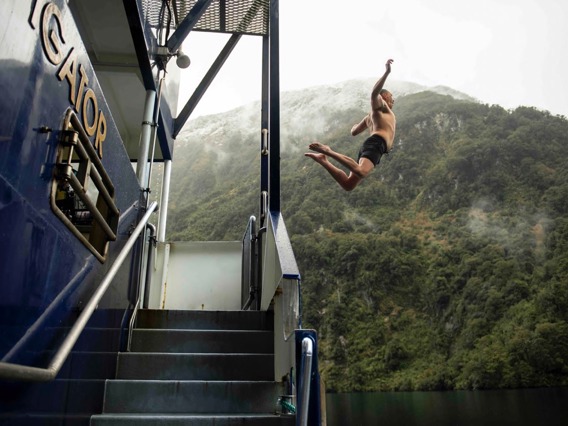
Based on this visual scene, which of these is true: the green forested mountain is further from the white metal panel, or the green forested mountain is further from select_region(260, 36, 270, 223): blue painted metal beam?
select_region(260, 36, 270, 223): blue painted metal beam

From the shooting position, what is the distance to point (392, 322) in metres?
52.6

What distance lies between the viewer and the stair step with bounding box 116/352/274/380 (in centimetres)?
312

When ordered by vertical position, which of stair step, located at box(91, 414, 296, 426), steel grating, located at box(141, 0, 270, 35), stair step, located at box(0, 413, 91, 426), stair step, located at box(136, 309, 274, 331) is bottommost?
stair step, located at box(91, 414, 296, 426)

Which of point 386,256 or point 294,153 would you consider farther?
point 294,153

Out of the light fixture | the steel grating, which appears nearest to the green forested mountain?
the steel grating

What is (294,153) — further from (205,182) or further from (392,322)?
(392,322)

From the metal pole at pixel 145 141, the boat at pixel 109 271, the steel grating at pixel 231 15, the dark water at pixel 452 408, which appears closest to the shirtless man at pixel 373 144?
the boat at pixel 109 271

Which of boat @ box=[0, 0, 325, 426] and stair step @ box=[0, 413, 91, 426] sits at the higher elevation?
boat @ box=[0, 0, 325, 426]

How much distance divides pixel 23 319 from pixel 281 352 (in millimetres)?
1529

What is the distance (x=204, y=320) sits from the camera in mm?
3801

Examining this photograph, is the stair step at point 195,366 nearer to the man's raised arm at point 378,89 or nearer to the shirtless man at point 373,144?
the shirtless man at point 373,144

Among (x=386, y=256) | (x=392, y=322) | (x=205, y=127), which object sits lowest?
(x=392, y=322)

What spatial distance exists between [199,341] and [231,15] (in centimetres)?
472

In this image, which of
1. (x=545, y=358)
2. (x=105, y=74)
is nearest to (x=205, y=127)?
(x=545, y=358)
